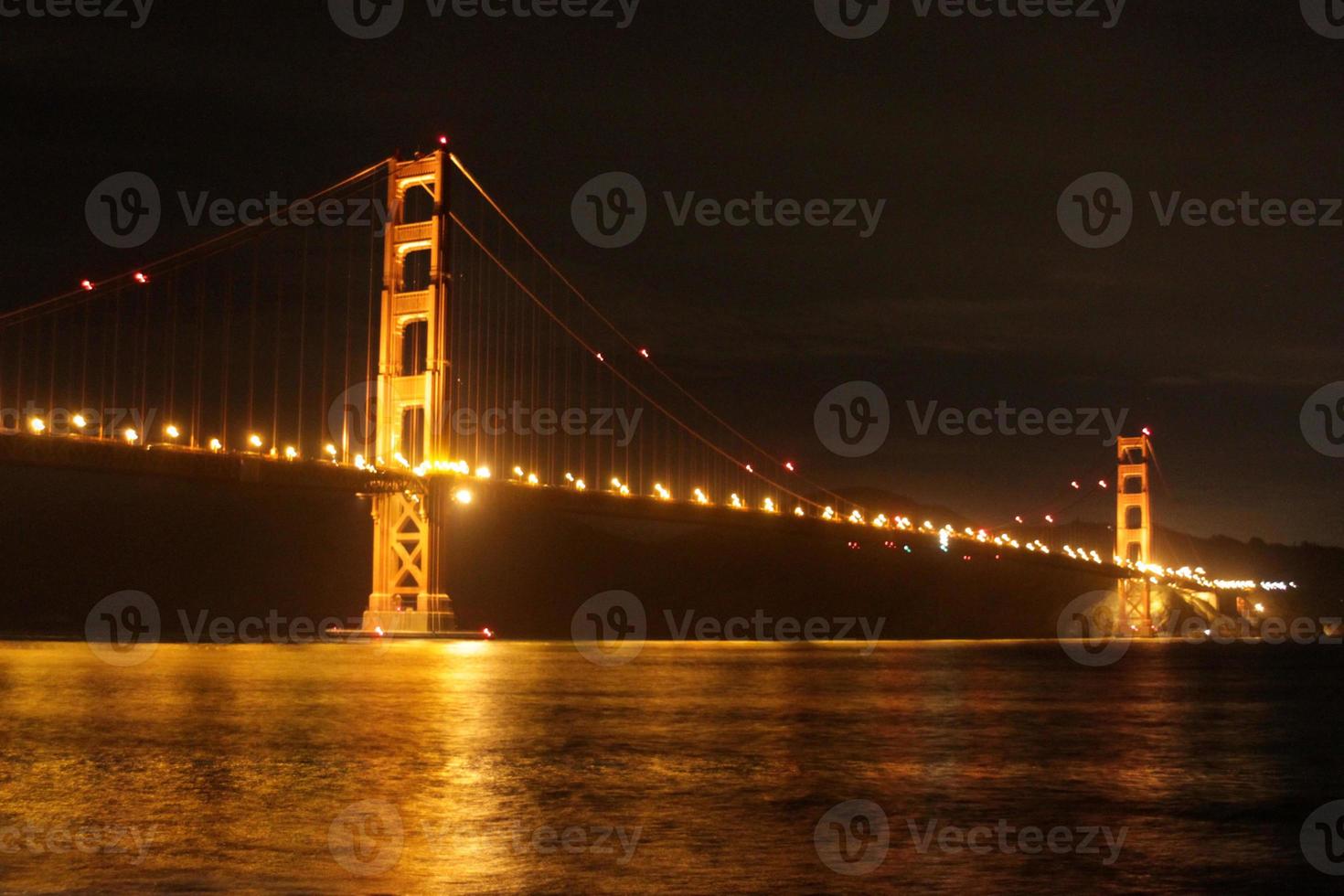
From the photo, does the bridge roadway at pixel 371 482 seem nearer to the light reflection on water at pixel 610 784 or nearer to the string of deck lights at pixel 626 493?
the string of deck lights at pixel 626 493

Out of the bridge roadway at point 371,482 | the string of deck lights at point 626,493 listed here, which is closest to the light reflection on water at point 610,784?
the bridge roadway at point 371,482

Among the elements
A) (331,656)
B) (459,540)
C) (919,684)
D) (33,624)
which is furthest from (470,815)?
(459,540)

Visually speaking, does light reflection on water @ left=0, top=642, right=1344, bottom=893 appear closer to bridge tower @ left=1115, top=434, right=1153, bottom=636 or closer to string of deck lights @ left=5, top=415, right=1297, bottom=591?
string of deck lights @ left=5, top=415, right=1297, bottom=591

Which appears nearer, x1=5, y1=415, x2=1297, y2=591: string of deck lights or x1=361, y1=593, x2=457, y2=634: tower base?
x1=5, y1=415, x2=1297, y2=591: string of deck lights

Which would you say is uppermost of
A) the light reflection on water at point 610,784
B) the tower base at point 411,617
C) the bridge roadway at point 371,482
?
the bridge roadway at point 371,482

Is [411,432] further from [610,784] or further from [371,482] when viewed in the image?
[610,784]

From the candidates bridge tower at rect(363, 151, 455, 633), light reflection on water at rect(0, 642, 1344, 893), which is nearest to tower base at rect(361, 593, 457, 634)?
bridge tower at rect(363, 151, 455, 633)

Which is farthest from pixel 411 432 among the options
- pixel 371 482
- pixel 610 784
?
pixel 610 784

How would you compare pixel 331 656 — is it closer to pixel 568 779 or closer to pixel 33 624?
pixel 568 779
